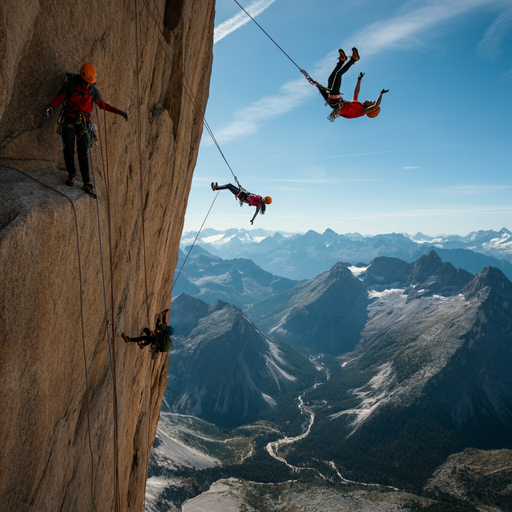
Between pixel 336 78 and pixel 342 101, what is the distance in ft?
3.09

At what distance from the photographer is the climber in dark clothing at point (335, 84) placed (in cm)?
1183

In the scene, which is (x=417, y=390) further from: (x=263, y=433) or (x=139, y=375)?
(x=139, y=375)

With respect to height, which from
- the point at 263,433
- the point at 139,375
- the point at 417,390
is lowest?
the point at 263,433

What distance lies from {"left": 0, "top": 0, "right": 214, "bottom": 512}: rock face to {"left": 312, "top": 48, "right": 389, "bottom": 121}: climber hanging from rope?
5.70m

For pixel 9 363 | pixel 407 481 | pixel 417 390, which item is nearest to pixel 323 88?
pixel 9 363

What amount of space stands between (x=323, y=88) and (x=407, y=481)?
14469 cm

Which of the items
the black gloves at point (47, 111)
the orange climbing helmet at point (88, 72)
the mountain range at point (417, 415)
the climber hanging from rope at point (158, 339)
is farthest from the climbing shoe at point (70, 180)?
the mountain range at point (417, 415)

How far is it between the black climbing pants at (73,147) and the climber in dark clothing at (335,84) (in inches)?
347

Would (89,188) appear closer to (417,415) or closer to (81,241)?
(81,241)

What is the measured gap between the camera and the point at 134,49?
9945 millimetres

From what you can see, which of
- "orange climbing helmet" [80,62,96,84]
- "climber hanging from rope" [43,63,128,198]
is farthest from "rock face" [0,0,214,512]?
"orange climbing helmet" [80,62,96,84]

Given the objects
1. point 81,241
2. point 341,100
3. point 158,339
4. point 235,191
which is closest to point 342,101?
point 341,100

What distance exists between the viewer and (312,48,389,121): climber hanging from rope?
1227cm

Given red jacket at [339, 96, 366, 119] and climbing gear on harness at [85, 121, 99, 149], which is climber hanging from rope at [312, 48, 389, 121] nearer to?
red jacket at [339, 96, 366, 119]
